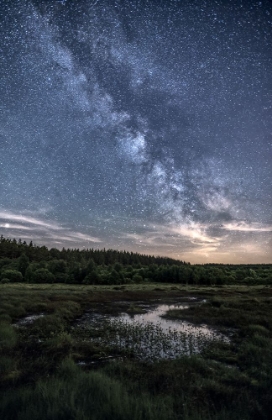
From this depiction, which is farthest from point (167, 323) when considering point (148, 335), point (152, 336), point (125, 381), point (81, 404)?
point (81, 404)

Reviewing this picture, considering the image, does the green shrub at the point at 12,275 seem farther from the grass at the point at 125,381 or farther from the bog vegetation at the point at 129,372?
the grass at the point at 125,381

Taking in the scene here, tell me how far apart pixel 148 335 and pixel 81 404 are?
Answer: 1191cm

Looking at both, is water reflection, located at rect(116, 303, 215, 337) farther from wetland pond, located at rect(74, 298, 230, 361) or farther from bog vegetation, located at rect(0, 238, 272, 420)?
bog vegetation, located at rect(0, 238, 272, 420)

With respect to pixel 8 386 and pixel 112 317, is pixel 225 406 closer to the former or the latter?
pixel 8 386

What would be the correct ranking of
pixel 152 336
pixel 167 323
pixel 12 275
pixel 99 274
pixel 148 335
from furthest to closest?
pixel 99 274
pixel 12 275
pixel 167 323
pixel 148 335
pixel 152 336

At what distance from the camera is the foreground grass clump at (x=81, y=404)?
6863mm

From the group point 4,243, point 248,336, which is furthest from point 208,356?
point 4,243

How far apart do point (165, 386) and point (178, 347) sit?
651 cm

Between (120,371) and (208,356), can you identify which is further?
(208,356)

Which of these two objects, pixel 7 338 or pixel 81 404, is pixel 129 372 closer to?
pixel 81 404

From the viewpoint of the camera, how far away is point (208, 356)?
13805mm

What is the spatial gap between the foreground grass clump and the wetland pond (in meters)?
5.67

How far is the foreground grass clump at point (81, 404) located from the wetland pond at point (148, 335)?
18.6 ft

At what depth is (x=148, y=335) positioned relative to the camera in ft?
60.9
